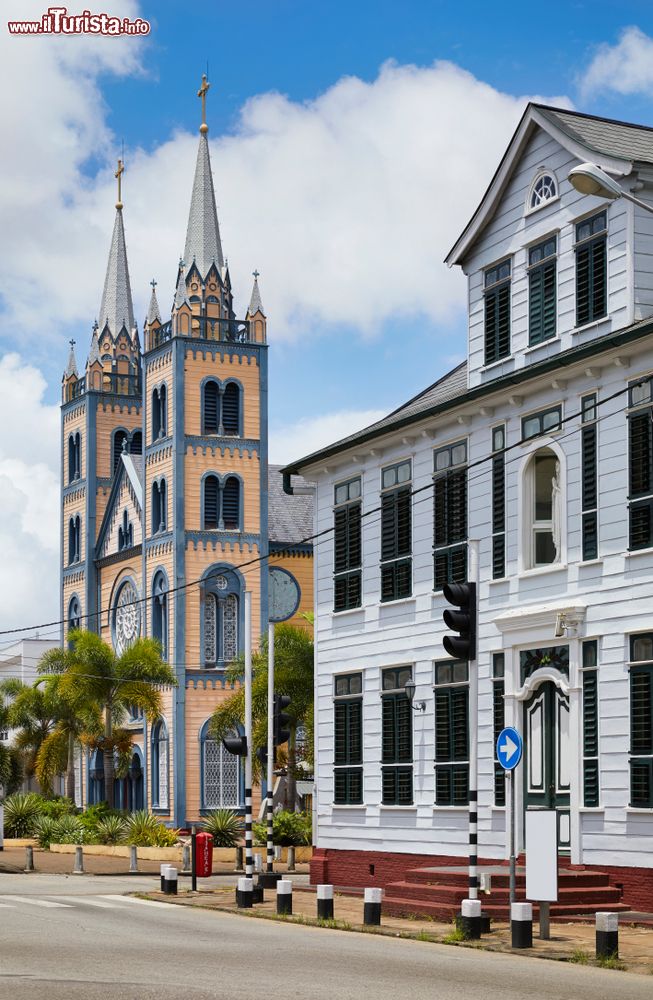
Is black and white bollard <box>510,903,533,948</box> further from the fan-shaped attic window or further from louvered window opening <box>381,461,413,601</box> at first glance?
the fan-shaped attic window

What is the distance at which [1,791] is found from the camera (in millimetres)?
67250

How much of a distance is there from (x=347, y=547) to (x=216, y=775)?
32.5 metres

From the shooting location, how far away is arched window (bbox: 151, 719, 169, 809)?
6106 cm

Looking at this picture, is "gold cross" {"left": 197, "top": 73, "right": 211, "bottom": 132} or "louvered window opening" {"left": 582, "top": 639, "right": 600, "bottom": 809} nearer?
"louvered window opening" {"left": 582, "top": 639, "right": 600, "bottom": 809}

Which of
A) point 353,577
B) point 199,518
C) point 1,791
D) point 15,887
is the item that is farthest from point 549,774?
point 1,791

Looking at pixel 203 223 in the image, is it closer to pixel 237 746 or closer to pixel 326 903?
pixel 237 746

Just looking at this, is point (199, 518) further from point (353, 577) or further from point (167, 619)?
point (353, 577)

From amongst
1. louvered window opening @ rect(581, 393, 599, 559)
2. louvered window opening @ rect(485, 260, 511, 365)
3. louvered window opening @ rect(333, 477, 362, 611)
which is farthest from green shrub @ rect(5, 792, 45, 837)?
louvered window opening @ rect(581, 393, 599, 559)

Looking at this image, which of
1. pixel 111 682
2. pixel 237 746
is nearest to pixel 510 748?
pixel 237 746

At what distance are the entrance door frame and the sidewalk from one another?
2216mm

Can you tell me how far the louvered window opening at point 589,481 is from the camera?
23.6 m

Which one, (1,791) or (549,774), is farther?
(1,791)

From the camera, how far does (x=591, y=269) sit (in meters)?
24.5

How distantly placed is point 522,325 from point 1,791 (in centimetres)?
4652
